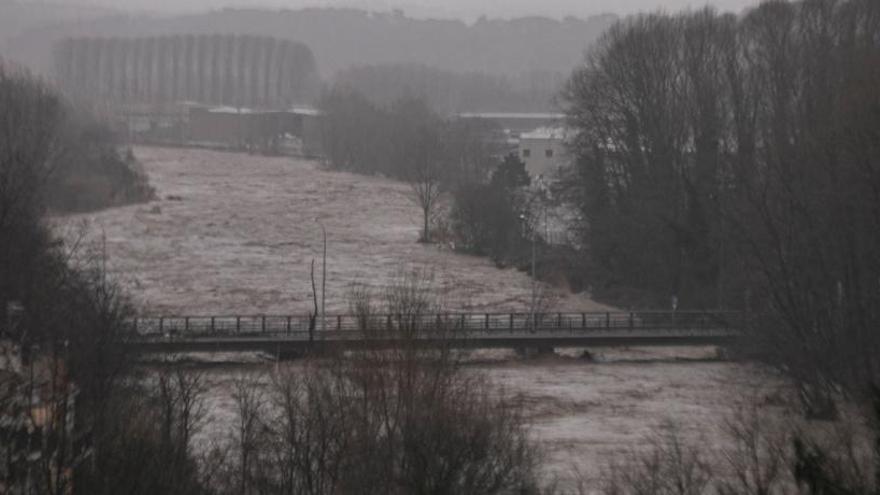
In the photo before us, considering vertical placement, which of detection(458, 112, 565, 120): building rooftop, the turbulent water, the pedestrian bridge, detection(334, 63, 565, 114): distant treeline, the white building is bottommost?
the turbulent water

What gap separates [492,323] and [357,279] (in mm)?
7120

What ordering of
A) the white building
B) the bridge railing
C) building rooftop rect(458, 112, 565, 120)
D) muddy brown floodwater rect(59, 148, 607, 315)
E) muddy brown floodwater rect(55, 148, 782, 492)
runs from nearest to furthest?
muddy brown floodwater rect(55, 148, 782, 492) < the bridge railing < muddy brown floodwater rect(59, 148, 607, 315) < the white building < building rooftop rect(458, 112, 565, 120)

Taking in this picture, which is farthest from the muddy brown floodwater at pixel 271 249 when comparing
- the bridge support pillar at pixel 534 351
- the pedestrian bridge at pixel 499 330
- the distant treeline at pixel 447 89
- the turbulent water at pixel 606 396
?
the distant treeline at pixel 447 89

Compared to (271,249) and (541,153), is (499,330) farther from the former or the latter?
(541,153)

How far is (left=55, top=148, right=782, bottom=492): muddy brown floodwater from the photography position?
19.2 m

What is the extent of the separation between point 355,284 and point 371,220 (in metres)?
13.5

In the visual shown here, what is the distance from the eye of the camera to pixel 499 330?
78.7ft

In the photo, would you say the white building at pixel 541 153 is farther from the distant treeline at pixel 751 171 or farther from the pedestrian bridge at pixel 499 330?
the pedestrian bridge at pixel 499 330

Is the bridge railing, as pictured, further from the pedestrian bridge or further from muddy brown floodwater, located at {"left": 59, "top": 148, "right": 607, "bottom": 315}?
muddy brown floodwater, located at {"left": 59, "top": 148, "right": 607, "bottom": 315}

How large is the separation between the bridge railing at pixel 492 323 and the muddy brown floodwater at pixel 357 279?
0.51 meters

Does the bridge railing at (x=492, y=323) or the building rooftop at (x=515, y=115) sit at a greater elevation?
the building rooftop at (x=515, y=115)

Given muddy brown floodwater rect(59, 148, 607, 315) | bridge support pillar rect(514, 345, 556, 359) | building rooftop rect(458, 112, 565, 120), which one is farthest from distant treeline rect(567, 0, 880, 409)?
building rooftop rect(458, 112, 565, 120)

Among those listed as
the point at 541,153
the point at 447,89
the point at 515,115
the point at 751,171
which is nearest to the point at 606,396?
the point at 751,171

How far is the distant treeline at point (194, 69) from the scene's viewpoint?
112 m
